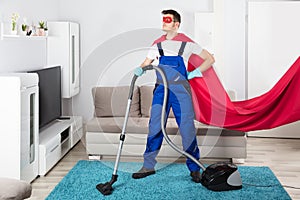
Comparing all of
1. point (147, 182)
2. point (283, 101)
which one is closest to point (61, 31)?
point (147, 182)

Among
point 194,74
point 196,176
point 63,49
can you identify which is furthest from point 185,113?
point 63,49

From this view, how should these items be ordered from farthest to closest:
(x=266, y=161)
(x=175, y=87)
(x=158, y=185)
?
(x=266, y=161) < (x=175, y=87) < (x=158, y=185)

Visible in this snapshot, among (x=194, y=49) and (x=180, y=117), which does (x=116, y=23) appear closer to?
(x=194, y=49)

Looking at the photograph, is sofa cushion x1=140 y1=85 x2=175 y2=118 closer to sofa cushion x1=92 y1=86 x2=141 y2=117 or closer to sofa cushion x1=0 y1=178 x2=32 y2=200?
sofa cushion x1=92 y1=86 x2=141 y2=117

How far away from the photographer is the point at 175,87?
4.11 metres

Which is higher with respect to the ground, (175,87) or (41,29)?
(41,29)

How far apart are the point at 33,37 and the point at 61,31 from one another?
2.74ft

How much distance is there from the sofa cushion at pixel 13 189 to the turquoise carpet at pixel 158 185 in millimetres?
1708

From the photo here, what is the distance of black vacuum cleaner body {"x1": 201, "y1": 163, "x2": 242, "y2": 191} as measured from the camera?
386cm

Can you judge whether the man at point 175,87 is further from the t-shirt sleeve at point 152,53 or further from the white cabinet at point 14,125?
the white cabinet at point 14,125

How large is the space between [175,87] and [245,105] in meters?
0.74

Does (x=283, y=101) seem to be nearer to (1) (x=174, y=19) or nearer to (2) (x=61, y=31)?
(1) (x=174, y=19)

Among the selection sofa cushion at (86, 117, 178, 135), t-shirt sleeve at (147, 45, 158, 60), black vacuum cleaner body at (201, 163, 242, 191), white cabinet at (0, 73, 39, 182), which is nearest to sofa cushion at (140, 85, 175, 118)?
sofa cushion at (86, 117, 178, 135)

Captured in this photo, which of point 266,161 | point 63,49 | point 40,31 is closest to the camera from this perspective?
point 266,161
